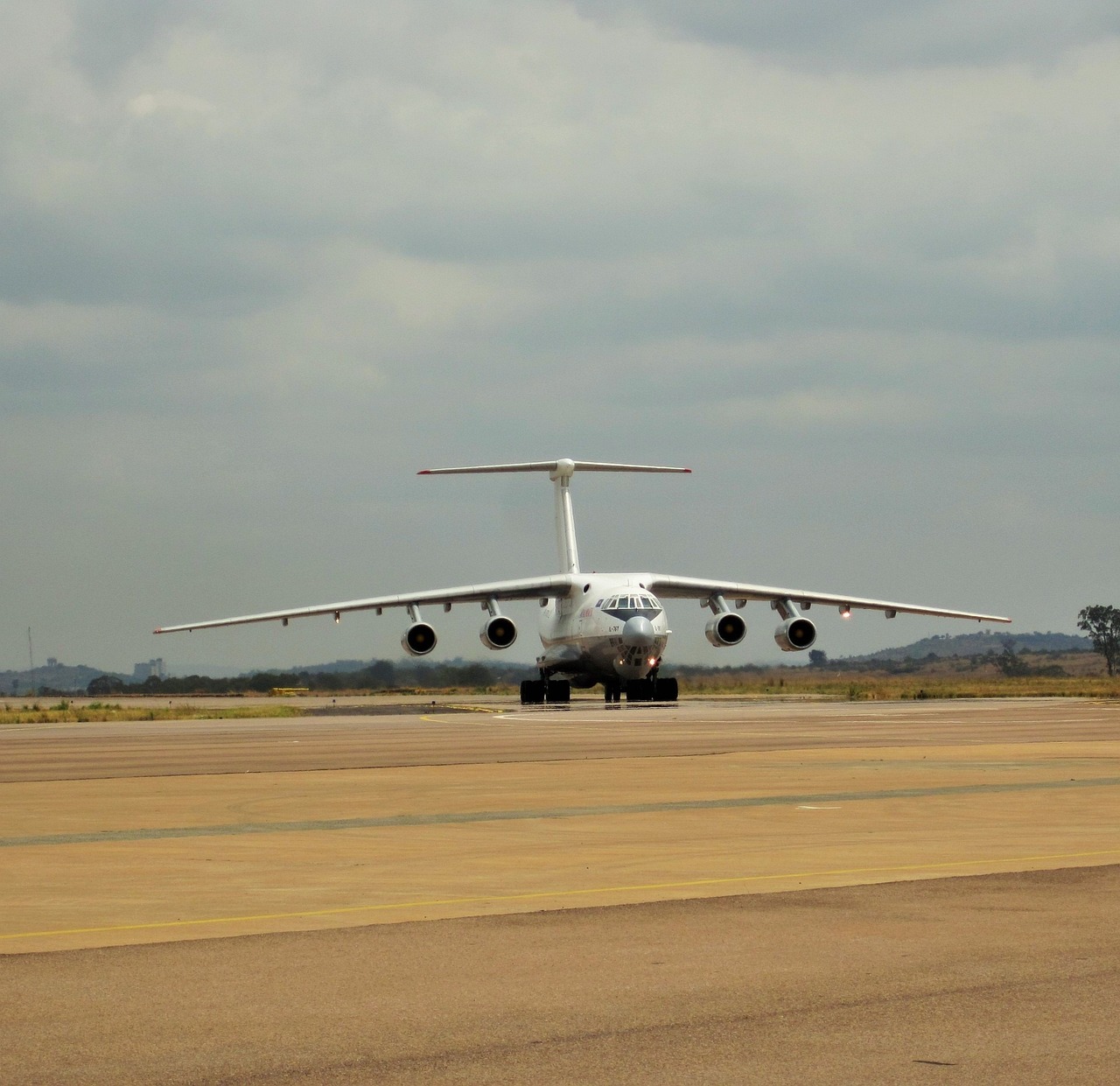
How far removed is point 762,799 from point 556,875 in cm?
Result: 524

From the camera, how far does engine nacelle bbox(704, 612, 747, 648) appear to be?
168 feet

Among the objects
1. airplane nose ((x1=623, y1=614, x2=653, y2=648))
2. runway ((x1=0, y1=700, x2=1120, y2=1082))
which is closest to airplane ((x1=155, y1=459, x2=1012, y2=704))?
airplane nose ((x1=623, y1=614, x2=653, y2=648))

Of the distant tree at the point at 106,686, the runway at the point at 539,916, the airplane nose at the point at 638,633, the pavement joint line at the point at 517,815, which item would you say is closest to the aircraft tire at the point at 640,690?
the airplane nose at the point at 638,633

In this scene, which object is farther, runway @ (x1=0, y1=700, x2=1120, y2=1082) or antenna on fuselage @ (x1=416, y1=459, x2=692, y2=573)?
antenna on fuselage @ (x1=416, y1=459, x2=692, y2=573)

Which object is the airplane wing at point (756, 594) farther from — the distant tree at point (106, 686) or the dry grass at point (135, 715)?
the distant tree at point (106, 686)

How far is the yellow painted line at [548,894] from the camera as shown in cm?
791

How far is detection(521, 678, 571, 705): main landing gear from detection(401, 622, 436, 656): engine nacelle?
20.8 ft

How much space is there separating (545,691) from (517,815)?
41.4 m

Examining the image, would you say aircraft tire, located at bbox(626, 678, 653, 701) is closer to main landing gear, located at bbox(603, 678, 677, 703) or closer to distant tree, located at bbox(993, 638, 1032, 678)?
main landing gear, located at bbox(603, 678, 677, 703)

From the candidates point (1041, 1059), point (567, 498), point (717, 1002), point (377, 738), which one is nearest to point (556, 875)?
point (717, 1002)

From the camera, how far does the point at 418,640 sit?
160 ft

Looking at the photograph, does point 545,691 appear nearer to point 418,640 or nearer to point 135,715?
point 418,640

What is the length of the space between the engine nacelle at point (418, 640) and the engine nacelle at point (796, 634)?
10613mm


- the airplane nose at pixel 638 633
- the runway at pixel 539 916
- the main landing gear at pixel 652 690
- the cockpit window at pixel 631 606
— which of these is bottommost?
the runway at pixel 539 916
